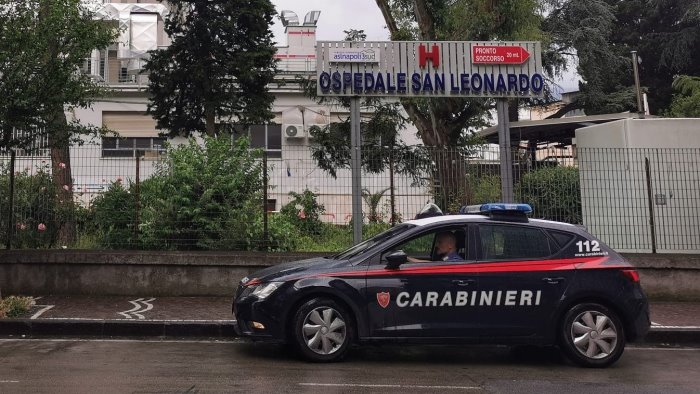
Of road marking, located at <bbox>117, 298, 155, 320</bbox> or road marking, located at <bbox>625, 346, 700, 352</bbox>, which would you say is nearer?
road marking, located at <bbox>625, 346, 700, 352</bbox>

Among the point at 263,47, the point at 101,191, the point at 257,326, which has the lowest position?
the point at 257,326

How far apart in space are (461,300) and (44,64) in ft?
24.5

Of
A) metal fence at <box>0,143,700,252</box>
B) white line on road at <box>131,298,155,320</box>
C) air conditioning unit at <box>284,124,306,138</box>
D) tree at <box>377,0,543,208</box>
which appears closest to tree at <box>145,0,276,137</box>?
tree at <box>377,0,543,208</box>

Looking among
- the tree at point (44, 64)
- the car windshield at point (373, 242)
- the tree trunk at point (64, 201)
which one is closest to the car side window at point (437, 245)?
the car windshield at point (373, 242)

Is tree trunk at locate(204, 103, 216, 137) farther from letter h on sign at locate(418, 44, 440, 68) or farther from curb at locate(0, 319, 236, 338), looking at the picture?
curb at locate(0, 319, 236, 338)

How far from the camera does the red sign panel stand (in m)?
11.2

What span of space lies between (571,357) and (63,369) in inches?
217

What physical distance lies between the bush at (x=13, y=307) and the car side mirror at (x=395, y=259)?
5768mm

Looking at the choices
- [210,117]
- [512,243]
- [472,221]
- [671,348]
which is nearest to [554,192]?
[671,348]

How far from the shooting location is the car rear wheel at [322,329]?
267 inches

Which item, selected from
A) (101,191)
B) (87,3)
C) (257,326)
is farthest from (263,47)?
(257,326)

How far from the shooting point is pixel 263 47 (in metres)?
20.3

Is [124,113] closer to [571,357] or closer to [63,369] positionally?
[63,369]

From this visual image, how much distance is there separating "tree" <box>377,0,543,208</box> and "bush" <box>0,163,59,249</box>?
825 centimetres
